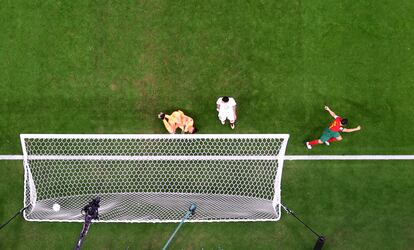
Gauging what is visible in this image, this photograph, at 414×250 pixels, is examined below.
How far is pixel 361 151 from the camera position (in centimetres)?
861

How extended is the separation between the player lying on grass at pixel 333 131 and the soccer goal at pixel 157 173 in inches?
31.2

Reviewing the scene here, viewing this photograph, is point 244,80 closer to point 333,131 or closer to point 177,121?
point 177,121

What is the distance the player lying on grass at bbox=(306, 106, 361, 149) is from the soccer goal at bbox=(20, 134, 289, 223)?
0.79 m

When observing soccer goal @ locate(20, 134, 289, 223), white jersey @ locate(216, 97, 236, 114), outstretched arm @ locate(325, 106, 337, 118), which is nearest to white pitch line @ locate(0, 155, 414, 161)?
soccer goal @ locate(20, 134, 289, 223)

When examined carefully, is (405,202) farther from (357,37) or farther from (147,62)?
(147,62)

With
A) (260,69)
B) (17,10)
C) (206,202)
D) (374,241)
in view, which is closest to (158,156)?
(206,202)

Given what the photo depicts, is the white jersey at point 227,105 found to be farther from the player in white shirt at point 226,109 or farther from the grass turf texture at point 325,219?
the grass turf texture at point 325,219

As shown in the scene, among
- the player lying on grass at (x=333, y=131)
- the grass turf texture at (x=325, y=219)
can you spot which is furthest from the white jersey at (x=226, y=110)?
the player lying on grass at (x=333, y=131)

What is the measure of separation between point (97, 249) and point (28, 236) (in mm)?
1378

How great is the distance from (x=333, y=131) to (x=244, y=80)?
2.01 meters

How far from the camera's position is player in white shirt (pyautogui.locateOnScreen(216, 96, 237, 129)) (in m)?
7.73

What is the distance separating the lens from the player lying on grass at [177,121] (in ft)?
26.7

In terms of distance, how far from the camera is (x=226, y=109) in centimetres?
792

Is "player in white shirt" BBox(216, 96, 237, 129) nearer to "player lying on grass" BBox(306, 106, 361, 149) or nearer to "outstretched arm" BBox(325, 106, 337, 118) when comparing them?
"player lying on grass" BBox(306, 106, 361, 149)
